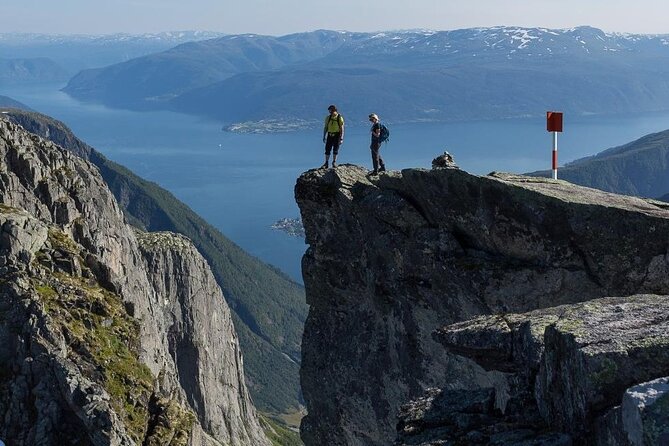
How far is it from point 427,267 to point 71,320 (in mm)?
32015

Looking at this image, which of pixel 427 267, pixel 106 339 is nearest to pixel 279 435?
pixel 106 339

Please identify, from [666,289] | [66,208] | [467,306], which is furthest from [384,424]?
[66,208]

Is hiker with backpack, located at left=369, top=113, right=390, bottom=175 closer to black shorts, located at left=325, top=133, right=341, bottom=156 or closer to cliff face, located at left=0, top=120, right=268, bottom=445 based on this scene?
black shorts, located at left=325, top=133, right=341, bottom=156

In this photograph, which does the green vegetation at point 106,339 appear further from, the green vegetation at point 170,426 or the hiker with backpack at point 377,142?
the hiker with backpack at point 377,142

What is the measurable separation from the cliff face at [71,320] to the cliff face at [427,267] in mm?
20910

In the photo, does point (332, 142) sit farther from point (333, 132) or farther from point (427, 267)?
point (427, 267)

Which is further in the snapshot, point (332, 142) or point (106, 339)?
point (106, 339)

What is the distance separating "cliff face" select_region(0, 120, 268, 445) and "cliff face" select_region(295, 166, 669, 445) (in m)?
20.9

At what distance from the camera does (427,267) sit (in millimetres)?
20844

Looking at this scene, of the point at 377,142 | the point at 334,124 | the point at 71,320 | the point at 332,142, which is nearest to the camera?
the point at 377,142

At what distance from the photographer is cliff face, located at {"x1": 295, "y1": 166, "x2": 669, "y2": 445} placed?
17.6 metres

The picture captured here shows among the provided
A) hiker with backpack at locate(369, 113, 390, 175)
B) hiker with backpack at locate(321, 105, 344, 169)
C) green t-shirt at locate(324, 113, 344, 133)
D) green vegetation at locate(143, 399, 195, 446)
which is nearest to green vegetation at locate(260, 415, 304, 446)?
green vegetation at locate(143, 399, 195, 446)

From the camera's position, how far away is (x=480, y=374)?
19.3 metres

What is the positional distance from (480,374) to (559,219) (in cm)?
464
